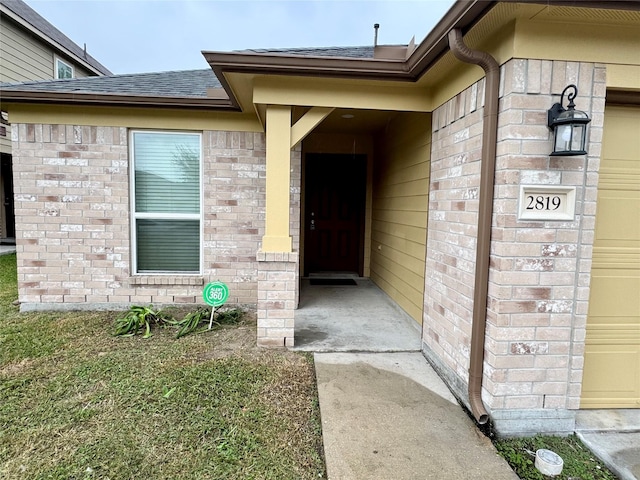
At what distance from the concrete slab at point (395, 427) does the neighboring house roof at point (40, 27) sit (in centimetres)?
995

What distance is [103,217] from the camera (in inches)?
163

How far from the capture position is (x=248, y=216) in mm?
4285

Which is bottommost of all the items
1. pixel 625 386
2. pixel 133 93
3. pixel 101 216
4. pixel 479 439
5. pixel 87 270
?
pixel 479 439

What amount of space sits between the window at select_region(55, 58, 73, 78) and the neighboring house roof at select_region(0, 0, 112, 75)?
29 centimetres

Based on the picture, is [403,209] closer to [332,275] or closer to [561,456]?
[332,275]

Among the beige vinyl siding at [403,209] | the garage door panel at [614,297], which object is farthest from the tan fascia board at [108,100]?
the garage door panel at [614,297]

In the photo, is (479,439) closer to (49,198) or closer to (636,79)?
(636,79)

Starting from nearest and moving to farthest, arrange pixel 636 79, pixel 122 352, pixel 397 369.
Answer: pixel 636 79, pixel 397 369, pixel 122 352

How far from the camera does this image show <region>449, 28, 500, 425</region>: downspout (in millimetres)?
2059

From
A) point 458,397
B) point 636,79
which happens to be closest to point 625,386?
point 458,397

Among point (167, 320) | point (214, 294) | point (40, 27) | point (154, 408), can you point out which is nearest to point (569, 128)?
point (154, 408)

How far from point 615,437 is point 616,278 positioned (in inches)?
36.7

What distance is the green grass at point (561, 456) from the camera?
1819 millimetres

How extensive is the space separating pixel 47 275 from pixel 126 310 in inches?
38.6
